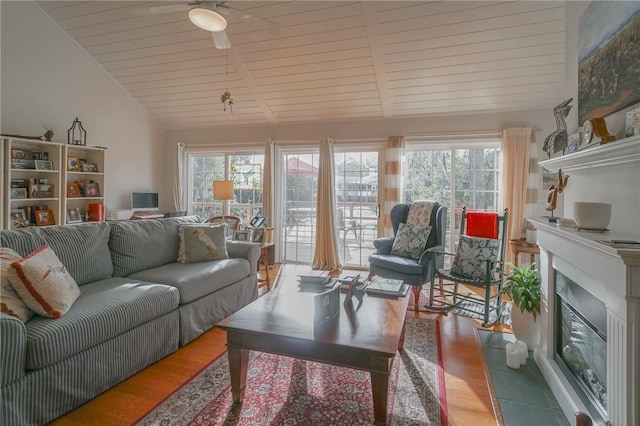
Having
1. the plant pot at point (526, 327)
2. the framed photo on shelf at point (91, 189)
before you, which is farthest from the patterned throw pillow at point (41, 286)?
the framed photo on shelf at point (91, 189)

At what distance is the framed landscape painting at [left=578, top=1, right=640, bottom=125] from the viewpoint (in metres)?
1.58

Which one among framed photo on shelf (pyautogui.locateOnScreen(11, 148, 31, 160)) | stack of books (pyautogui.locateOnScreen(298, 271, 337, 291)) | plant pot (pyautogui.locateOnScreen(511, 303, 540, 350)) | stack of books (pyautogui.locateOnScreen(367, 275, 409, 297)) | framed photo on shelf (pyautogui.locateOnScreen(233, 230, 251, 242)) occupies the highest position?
framed photo on shelf (pyautogui.locateOnScreen(11, 148, 31, 160))

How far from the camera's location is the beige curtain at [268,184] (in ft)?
17.3

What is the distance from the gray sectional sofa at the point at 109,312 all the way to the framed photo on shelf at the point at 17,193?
84.0 inches

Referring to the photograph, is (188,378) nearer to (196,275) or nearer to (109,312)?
(109,312)

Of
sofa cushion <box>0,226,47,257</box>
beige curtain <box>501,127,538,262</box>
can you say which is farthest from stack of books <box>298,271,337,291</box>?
beige curtain <box>501,127,538,262</box>

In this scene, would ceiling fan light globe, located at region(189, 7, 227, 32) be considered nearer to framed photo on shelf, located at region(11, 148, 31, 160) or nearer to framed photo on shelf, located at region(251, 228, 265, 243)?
framed photo on shelf, located at region(251, 228, 265, 243)

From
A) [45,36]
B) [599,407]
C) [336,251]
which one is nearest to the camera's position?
[599,407]

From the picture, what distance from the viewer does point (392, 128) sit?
477 cm

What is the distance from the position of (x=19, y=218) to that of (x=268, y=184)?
10.1 ft

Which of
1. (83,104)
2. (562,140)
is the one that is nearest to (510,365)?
(562,140)

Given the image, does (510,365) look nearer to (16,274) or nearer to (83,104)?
(16,274)

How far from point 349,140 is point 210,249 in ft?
8.90

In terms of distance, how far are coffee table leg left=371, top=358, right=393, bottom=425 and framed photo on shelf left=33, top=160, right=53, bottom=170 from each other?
4.64 metres
